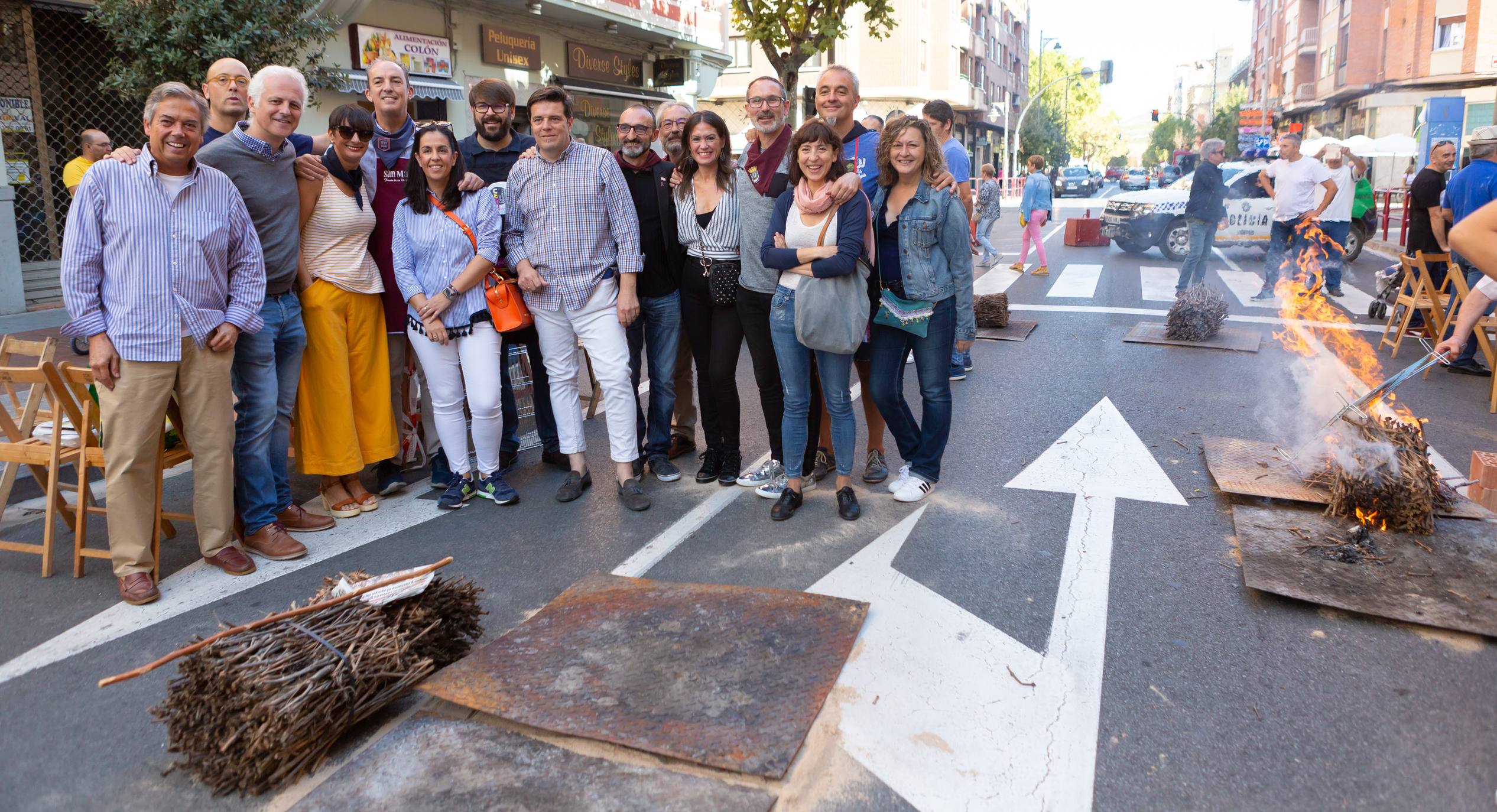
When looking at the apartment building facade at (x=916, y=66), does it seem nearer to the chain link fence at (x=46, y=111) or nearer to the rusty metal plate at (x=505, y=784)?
the chain link fence at (x=46, y=111)

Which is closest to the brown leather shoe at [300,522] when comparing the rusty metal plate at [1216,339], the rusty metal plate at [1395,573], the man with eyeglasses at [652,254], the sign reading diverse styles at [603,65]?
the man with eyeglasses at [652,254]

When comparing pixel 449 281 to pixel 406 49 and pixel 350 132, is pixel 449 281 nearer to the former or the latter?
pixel 350 132

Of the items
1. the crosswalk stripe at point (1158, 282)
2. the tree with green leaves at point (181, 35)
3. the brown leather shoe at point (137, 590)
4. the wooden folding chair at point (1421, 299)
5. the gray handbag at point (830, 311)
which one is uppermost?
the tree with green leaves at point (181, 35)

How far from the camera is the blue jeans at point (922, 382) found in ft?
16.4

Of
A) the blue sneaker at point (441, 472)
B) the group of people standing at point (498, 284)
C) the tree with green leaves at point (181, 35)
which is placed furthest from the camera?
the tree with green leaves at point (181, 35)

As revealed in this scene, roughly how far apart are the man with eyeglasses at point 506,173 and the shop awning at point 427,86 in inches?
333

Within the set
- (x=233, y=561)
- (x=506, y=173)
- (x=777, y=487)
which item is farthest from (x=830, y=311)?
(x=233, y=561)

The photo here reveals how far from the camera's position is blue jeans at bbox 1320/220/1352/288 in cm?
1238

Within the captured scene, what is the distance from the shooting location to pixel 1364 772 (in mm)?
2770

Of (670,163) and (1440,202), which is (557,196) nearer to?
(670,163)

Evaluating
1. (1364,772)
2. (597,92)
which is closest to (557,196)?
(1364,772)

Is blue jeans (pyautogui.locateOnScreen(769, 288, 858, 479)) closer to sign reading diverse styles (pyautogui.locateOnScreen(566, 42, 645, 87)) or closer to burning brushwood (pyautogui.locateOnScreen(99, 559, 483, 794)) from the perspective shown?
burning brushwood (pyautogui.locateOnScreen(99, 559, 483, 794))

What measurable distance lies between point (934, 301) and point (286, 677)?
3327 millimetres

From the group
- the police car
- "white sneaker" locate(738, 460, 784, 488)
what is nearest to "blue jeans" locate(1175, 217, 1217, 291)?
the police car
